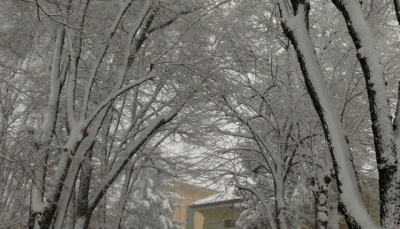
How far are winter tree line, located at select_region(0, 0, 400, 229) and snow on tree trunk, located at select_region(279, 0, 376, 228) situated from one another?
12 mm

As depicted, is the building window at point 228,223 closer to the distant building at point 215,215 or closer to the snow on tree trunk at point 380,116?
the distant building at point 215,215

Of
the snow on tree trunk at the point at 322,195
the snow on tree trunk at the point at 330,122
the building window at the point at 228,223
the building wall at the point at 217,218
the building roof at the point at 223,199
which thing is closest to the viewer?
the snow on tree trunk at the point at 330,122

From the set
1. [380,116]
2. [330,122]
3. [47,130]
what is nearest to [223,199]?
[47,130]

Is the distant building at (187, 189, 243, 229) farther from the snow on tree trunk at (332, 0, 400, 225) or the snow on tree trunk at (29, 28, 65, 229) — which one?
the snow on tree trunk at (332, 0, 400, 225)

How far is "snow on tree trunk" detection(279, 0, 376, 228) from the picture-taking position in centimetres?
396

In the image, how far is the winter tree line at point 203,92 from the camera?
449cm

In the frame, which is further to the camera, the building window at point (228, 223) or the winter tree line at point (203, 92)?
the building window at point (228, 223)

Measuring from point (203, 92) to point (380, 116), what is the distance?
6.84 m

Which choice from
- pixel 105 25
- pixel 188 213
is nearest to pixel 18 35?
pixel 105 25

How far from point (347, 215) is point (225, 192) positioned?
901cm

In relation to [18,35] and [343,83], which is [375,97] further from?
[18,35]

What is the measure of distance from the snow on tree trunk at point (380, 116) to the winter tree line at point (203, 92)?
0.01 m

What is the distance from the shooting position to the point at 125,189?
12781 mm

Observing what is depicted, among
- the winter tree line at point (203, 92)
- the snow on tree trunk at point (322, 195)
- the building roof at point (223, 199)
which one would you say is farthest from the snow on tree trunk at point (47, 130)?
the building roof at point (223, 199)
